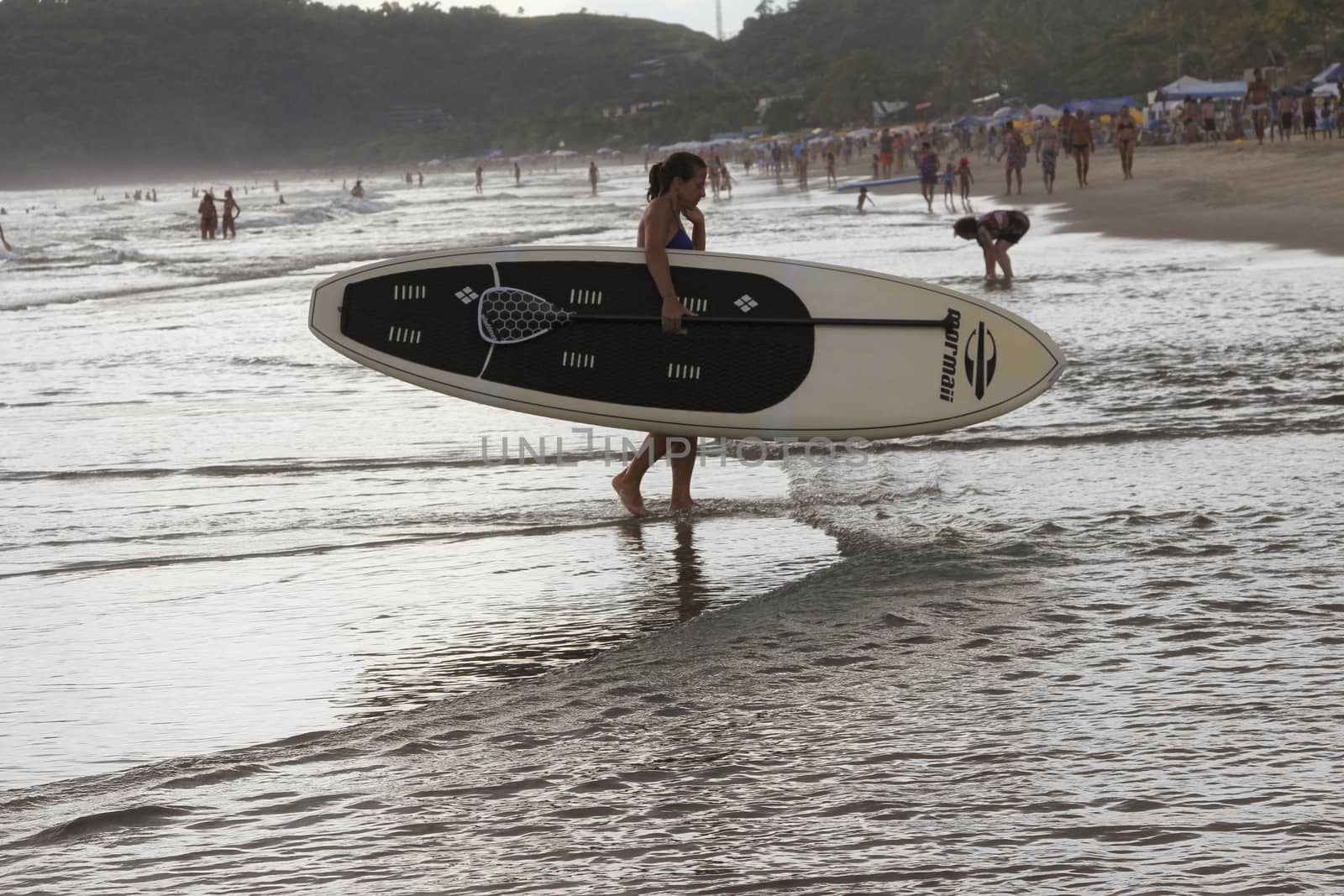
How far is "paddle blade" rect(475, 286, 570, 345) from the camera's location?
241 inches

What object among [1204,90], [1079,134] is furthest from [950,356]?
[1204,90]

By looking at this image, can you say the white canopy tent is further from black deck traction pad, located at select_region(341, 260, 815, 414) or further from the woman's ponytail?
the woman's ponytail

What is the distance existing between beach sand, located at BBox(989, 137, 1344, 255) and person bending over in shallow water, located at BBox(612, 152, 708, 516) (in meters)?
10.6

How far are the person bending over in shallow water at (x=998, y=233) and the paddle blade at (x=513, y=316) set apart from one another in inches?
327

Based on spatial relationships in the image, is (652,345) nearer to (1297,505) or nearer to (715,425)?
(715,425)

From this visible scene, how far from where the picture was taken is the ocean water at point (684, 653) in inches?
110

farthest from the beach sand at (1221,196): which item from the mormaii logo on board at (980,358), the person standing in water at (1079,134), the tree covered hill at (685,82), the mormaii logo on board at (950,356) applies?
the tree covered hill at (685,82)

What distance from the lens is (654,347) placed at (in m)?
5.99

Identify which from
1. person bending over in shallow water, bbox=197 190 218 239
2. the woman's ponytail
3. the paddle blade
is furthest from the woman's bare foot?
person bending over in shallow water, bbox=197 190 218 239

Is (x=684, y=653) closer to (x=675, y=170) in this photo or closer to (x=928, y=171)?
(x=675, y=170)

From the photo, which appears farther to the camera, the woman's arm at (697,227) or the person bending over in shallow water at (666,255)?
the woman's arm at (697,227)

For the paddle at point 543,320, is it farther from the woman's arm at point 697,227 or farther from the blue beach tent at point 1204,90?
the blue beach tent at point 1204,90

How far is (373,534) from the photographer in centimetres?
566

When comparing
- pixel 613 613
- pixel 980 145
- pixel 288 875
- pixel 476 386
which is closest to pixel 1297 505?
pixel 613 613
